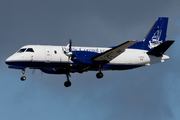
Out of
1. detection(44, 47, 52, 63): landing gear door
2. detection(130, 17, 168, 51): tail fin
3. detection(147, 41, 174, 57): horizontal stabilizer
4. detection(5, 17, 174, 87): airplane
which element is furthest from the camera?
detection(130, 17, 168, 51): tail fin

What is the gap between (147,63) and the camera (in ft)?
123

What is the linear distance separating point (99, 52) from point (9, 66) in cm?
894

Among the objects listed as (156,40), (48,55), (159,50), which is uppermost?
(156,40)

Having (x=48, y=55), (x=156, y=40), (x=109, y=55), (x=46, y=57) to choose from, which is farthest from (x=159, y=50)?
(x=46, y=57)

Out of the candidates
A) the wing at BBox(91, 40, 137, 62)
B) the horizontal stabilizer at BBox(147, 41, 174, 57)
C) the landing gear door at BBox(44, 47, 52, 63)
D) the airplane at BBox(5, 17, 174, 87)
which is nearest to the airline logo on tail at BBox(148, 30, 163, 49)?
the airplane at BBox(5, 17, 174, 87)

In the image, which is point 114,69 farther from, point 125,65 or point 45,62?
point 45,62

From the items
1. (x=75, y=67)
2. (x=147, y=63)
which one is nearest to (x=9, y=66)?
(x=75, y=67)

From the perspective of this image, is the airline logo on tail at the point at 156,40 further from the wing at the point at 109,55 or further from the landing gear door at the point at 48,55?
the landing gear door at the point at 48,55

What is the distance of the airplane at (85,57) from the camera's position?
33.2m

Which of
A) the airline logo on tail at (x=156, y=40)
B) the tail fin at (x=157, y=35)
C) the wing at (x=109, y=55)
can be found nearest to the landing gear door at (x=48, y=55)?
the wing at (x=109, y=55)

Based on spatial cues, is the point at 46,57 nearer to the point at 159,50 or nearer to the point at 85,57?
the point at 85,57

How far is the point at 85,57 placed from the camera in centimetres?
3356

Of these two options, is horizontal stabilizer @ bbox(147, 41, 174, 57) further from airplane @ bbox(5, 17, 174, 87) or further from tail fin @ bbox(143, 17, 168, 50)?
tail fin @ bbox(143, 17, 168, 50)

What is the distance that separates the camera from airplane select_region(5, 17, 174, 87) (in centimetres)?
3322
